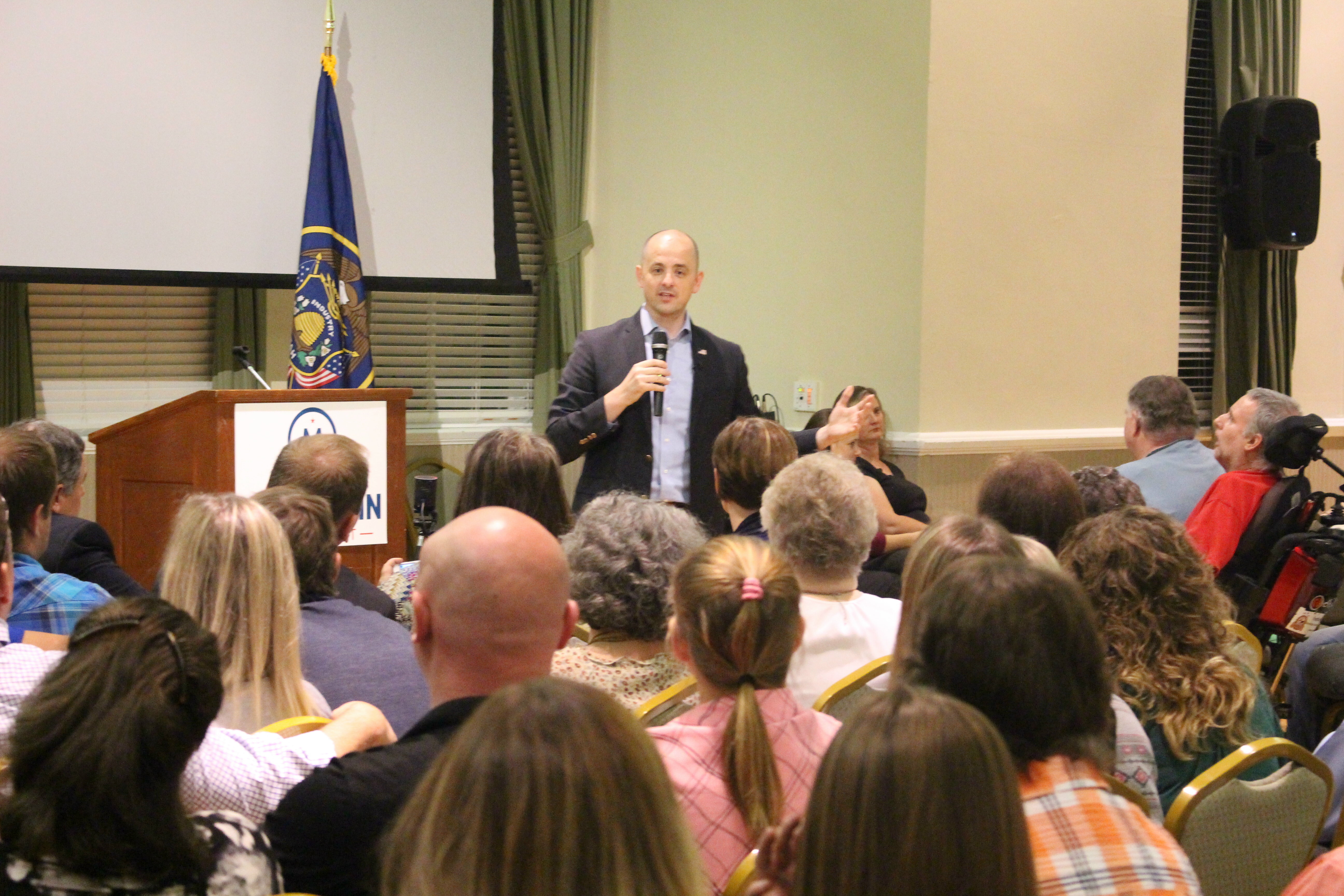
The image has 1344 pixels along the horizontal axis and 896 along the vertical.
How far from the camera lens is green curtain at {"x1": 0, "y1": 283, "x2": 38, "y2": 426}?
16.8ft

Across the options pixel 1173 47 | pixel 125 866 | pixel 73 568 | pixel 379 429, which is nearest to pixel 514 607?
pixel 125 866

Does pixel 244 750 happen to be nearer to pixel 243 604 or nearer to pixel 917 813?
pixel 243 604

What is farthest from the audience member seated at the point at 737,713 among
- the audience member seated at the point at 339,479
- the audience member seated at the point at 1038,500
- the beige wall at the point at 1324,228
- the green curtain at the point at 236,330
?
the beige wall at the point at 1324,228

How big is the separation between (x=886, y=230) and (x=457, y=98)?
2.02 meters

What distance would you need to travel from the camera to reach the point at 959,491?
5156mm

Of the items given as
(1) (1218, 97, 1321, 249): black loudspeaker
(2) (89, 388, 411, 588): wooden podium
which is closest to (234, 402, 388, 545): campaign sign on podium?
(2) (89, 388, 411, 588): wooden podium

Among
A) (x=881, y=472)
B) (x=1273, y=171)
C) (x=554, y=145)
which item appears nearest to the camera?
(x=881, y=472)

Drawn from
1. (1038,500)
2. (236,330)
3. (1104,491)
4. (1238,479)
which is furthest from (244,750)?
(236,330)

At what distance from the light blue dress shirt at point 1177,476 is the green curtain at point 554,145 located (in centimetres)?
298

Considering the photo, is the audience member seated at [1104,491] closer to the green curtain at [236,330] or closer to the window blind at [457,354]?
the window blind at [457,354]

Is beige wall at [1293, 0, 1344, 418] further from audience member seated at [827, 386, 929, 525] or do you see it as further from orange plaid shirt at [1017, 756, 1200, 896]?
orange plaid shirt at [1017, 756, 1200, 896]

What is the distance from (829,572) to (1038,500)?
2.14 ft

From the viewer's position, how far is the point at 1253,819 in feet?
6.12

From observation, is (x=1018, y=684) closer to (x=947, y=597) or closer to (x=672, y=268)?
(x=947, y=597)
